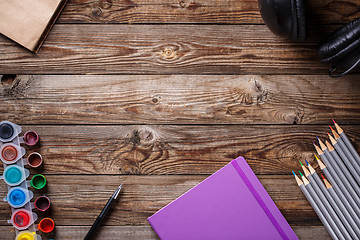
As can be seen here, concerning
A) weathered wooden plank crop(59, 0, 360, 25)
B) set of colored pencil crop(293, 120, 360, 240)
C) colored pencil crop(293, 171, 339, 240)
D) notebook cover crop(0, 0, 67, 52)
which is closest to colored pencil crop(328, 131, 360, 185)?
set of colored pencil crop(293, 120, 360, 240)

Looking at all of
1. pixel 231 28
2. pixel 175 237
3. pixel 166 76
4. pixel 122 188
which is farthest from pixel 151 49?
pixel 175 237

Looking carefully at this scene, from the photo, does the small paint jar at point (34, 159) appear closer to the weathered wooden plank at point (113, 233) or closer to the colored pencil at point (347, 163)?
the weathered wooden plank at point (113, 233)

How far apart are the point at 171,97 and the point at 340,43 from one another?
0.43 m

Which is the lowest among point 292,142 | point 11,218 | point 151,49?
point 11,218

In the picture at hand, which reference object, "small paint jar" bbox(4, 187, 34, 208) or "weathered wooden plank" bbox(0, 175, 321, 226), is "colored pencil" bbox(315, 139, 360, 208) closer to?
"weathered wooden plank" bbox(0, 175, 321, 226)

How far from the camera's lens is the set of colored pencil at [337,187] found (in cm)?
81

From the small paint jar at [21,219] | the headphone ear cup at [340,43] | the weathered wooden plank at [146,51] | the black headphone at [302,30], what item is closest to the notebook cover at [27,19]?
the weathered wooden plank at [146,51]

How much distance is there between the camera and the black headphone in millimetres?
742

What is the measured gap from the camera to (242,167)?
2.75 feet

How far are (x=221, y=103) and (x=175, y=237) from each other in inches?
14.5

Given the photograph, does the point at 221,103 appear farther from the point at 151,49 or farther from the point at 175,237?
the point at 175,237

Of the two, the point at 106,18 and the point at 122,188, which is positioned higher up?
the point at 106,18

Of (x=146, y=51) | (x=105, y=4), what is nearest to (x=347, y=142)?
(x=146, y=51)

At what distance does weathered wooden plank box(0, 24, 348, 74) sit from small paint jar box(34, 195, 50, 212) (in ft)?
1.08
